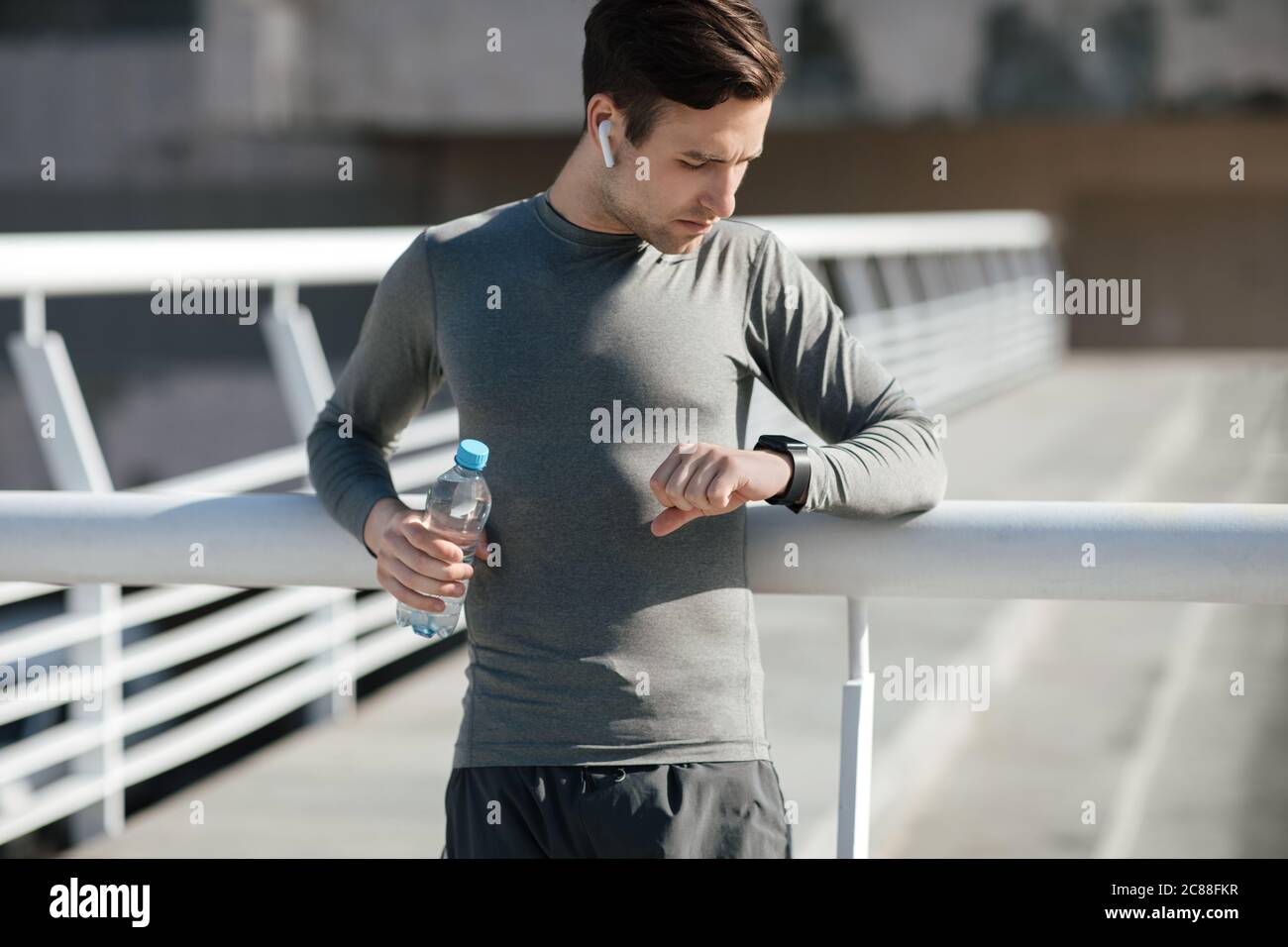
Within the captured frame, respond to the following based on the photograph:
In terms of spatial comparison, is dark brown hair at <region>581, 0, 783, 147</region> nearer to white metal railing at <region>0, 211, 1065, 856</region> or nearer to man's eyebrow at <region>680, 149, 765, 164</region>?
man's eyebrow at <region>680, 149, 765, 164</region>

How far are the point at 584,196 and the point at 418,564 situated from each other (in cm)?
44

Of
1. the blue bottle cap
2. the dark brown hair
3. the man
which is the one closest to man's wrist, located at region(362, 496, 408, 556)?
the man

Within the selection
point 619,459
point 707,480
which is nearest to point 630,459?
point 619,459

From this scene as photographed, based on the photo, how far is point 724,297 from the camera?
5.67 ft

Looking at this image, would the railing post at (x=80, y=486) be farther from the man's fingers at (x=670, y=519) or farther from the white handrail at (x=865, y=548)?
the man's fingers at (x=670, y=519)

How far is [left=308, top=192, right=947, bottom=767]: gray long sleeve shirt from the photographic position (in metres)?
1.68

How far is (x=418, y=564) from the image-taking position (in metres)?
1.65

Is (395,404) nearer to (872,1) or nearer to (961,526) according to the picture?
(961,526)

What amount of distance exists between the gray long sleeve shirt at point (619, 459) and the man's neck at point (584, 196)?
0.01m

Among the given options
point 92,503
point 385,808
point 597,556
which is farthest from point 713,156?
point 385,808

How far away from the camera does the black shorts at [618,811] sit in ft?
5.44

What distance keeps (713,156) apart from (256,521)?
69cm

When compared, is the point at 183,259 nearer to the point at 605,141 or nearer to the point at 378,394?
the point at 378,394

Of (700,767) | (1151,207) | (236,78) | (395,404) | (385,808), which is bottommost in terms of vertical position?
(385,808)
